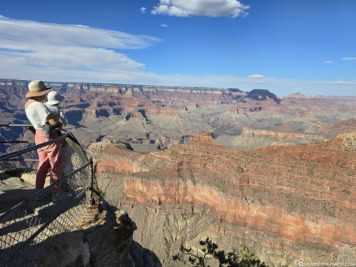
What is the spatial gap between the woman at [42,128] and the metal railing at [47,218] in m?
0.30

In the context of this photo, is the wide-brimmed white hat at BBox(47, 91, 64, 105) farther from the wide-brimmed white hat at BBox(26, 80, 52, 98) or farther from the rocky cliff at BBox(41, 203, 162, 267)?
the rocky cliff at BBox(41, 203, 162, 267)

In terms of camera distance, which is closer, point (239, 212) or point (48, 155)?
point (48, 155)

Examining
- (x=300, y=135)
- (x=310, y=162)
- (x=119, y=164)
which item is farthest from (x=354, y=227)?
(x=300, y=135)

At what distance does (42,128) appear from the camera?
6.95 metres

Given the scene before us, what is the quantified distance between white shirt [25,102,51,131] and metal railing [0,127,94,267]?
805 millimetres

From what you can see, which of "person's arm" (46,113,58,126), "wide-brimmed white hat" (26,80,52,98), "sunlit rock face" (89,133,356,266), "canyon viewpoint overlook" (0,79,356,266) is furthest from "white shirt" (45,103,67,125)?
"sunlit rock face" (89,133,356,266)

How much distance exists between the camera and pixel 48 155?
730 cm

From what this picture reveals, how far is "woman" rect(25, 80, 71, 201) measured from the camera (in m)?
6.88

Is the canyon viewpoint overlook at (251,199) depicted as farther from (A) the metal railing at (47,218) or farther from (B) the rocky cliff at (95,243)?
(A) the metal railing at (47,218)

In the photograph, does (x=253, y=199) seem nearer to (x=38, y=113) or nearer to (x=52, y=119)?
(x=52, y=119)

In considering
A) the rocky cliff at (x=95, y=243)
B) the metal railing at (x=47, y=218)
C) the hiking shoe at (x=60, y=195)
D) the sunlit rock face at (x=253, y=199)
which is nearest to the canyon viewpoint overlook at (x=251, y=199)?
the sunlit rock face at (x=253, y=199)

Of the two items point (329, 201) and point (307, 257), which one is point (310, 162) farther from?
point (307, 257)

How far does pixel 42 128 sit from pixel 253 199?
1698 inches

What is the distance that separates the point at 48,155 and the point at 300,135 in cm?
13786
